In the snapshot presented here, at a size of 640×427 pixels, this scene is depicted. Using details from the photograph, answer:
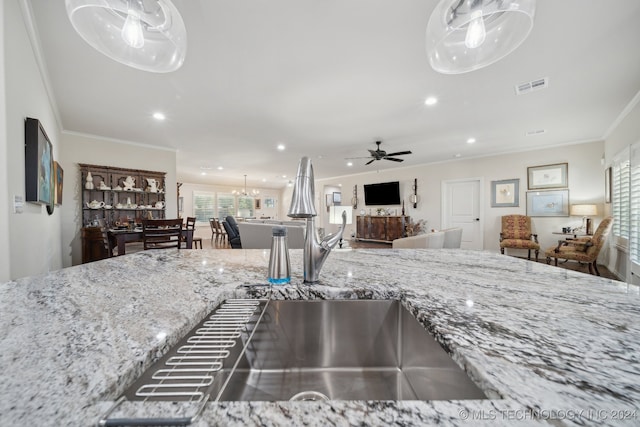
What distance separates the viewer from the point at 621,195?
360cm

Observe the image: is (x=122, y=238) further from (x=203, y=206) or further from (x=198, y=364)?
(x=203, y=206)

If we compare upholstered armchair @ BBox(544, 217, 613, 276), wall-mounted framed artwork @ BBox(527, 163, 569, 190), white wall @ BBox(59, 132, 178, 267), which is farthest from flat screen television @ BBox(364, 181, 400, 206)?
white wall @ BBox(59, 132, 178, 267)

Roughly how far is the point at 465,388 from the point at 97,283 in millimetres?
1126

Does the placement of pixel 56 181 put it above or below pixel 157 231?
above

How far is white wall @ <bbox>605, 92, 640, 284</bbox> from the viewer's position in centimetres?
311

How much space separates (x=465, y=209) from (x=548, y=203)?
1581 millimetres

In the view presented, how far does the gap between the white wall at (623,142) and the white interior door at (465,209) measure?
210cm

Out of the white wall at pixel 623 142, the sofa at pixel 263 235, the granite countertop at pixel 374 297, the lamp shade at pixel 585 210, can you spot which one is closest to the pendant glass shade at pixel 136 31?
the granite countertop at pixel 374 297

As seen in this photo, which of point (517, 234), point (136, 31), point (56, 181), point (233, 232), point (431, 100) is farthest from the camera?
point (233, 232)

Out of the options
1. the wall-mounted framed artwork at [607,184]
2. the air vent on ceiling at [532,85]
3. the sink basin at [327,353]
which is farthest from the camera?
the wall-mounted framed artwork at [607,184]

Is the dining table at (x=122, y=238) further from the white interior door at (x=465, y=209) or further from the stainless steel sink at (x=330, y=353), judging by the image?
the white interior door at (x=465, y=209)

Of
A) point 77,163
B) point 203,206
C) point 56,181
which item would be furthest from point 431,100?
point 203,206

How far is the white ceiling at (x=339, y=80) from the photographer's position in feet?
5.90

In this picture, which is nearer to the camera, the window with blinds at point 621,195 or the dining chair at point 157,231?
the window with blinds at point 621,195
